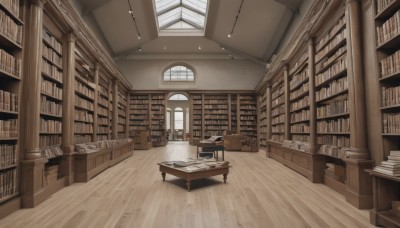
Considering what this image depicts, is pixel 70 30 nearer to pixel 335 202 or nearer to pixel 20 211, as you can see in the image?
pixel 20 211

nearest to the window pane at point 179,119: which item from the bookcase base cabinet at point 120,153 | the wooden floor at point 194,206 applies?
the bookcase base cabinet at point 120,153

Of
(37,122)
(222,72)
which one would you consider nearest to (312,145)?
(37,122)

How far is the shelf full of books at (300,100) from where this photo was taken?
18.6ft

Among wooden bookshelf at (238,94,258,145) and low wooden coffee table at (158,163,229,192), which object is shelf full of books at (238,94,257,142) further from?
low wooden coffee table at (158,163,229,192)

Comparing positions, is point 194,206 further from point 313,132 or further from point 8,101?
point 313,132

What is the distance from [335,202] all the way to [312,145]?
1.65 m

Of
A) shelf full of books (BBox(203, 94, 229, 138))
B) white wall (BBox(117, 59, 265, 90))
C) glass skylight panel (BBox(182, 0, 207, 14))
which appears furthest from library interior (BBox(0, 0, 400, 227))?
white wall (BBox(117, 59, 265, 90))

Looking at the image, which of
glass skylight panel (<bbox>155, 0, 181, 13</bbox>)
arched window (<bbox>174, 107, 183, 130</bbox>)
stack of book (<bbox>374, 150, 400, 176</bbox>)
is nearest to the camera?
stack of book (<bbox>374, 150, 400, 176</bbox>)

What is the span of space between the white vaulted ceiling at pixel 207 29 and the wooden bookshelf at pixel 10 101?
489 centimetres

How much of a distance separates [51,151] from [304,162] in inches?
186

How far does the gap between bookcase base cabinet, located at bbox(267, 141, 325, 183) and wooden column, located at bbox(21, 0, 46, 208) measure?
14.6ft

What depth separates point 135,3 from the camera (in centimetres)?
916

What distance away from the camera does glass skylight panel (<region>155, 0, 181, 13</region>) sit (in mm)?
10600

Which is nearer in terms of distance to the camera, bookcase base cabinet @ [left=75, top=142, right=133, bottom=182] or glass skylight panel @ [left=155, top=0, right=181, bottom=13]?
bookcase base cabinet @ [left=75, top=142, right=133, bottom=182]
